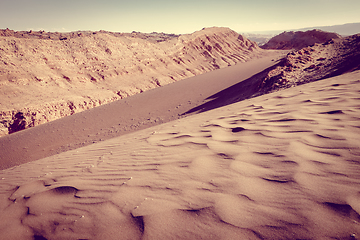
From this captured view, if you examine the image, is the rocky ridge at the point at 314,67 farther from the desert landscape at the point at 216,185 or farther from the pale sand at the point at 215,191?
the pale sand at the point at 215,191

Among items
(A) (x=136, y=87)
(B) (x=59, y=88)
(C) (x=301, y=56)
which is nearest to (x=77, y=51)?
(B) (x=59, y=88)

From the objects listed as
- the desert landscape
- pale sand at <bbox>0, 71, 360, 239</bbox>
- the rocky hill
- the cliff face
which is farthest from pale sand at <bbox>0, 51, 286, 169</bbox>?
the rocky hill

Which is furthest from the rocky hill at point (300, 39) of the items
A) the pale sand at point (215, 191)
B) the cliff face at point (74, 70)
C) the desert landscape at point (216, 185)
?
the pale sand at point (215, 191)

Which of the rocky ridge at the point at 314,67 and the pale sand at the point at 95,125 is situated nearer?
the pale sand at the point at 95,125

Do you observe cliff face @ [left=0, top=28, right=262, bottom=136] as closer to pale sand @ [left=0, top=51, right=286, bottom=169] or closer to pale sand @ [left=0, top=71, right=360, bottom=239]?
pale sand @ [left=0, top=51, right=286, bottom=169]

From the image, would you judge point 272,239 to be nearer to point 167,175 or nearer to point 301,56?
point 167,175

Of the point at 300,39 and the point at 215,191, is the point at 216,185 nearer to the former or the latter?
the point at 215,191

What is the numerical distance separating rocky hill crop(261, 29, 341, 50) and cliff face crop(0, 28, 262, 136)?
21.1 meters

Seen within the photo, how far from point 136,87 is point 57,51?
17.8 feet

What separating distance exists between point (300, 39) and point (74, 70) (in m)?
36.2

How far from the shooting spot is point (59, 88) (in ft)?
35.1

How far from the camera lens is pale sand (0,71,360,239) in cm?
110

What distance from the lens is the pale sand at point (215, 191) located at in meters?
1.10

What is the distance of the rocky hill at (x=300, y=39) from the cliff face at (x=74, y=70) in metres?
21.1
